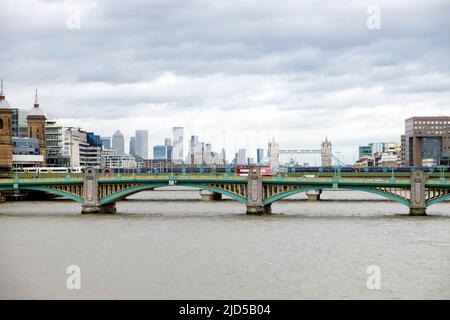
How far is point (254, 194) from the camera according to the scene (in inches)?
3334

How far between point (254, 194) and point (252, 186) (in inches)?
37.1

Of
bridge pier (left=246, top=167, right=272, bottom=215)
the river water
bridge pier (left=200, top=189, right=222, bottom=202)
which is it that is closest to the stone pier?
the river water

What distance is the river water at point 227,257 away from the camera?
1684 inches

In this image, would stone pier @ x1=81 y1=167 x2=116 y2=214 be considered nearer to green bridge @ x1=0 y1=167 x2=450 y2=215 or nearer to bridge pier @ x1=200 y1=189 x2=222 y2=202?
green bridge @ x1=0 y1=167 x2=450 y2=215

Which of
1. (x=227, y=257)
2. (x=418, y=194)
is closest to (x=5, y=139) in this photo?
(x=418, y=194)

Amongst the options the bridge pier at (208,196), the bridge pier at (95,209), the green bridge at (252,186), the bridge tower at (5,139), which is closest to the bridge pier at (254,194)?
the green bridge at (252,186)

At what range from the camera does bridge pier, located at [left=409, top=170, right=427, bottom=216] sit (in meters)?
82.2

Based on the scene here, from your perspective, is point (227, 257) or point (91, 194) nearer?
point (227, 257)

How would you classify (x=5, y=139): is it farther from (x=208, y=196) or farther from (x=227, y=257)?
(x=227, y=257)

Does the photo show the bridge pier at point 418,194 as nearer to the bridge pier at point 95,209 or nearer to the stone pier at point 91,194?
the bridge pier at point 95,209

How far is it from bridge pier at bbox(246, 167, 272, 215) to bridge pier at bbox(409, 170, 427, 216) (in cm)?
1642

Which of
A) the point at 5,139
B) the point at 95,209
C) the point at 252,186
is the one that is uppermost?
the point at 5,139
